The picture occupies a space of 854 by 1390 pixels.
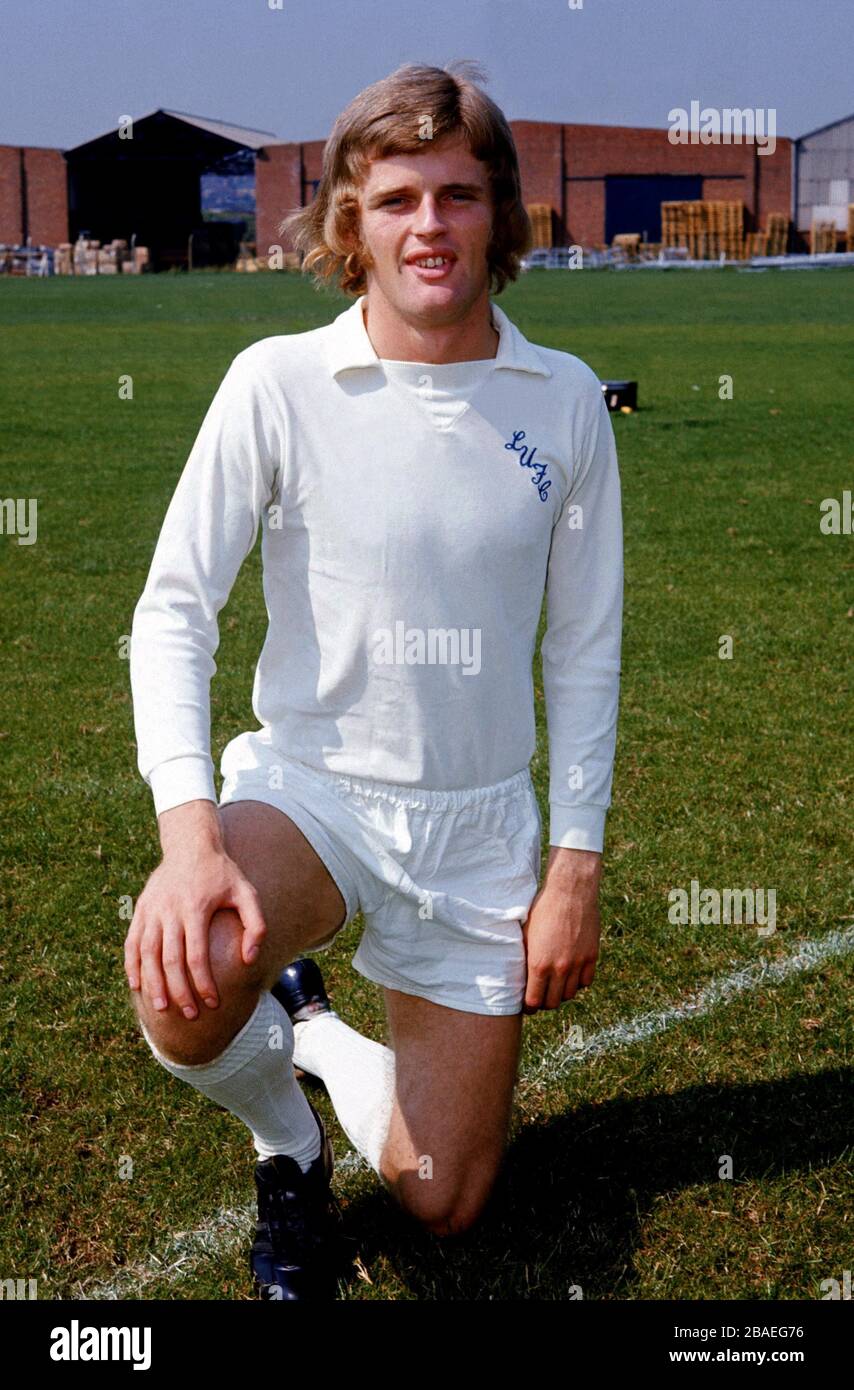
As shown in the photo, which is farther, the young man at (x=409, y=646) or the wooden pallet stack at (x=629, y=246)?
the wooden pallet stack at (x=629, y=246)

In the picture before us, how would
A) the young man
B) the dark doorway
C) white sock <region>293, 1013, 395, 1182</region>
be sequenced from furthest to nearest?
the dark doorway
white sock <region>293, 1013, 395, 1182</region>
the young man

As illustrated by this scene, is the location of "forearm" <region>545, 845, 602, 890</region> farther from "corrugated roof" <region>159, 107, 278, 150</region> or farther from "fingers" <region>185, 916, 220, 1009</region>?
"corrugated roof" <region>159, 107, 278, 150</region>

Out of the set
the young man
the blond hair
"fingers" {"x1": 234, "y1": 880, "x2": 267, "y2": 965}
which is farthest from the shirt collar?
"fingers" {"x1": 234, "y1": 880, "x2": 267, "y2": 965}

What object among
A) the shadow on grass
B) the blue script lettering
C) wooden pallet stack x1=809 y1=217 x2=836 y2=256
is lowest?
the shadow on grass

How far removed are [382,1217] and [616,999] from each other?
3.40 ft

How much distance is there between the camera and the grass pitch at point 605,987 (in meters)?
3.05

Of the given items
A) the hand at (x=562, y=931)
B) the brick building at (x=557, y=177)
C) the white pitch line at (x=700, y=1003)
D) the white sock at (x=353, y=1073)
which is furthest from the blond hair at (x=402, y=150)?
the brick building at (x=557, y=177)

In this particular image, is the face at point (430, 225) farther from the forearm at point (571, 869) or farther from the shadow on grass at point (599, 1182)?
the shadow on grass at point (599, 1182)

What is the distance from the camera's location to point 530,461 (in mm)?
3068

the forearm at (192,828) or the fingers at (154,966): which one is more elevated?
the forearm at (192,828)

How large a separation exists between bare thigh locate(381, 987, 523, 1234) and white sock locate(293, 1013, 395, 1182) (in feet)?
0.21

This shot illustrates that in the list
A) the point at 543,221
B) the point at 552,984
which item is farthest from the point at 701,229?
the point at 552,984

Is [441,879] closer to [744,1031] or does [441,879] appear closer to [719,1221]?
[719,1221]

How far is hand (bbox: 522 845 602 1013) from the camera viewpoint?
122 inches
